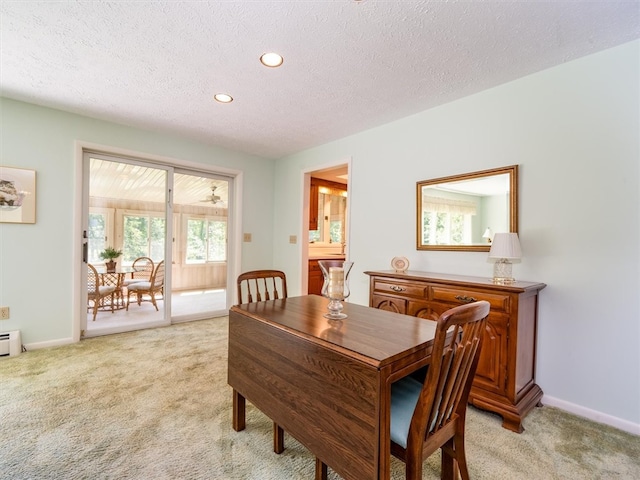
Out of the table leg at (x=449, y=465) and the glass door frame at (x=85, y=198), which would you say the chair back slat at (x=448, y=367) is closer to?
the table leg at (x=449, y=465)

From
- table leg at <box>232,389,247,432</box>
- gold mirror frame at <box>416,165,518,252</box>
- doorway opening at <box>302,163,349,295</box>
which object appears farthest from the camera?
doorway opening at <box>302,163,349,295</box>

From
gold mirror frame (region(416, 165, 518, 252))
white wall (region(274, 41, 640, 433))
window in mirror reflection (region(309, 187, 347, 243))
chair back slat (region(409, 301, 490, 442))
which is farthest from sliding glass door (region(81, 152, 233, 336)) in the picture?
chair back slat (region(409, 301, 490, 442))

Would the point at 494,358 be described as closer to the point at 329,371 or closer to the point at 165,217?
the point at 329,371

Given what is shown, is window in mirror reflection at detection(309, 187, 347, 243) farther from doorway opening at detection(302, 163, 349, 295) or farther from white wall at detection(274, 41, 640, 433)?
white wall at detection(274, 41, 640, 433)

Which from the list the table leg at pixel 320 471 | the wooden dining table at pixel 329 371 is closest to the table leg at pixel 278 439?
the wooden dining table at pixel 329 371

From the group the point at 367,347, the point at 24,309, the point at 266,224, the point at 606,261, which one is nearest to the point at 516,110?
the point at 606,261

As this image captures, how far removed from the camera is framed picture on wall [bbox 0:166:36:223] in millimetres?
2785

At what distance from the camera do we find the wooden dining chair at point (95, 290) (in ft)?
11.0

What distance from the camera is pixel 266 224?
15.4 feet

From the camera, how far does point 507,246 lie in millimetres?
2043

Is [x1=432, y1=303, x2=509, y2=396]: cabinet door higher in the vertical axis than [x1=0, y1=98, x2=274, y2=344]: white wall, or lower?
lower

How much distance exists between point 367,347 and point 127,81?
2753 millimetres

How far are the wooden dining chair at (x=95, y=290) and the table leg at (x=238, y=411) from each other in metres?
2.69

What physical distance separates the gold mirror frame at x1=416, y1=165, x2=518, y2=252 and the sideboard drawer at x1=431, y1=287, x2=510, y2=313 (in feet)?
1.77
